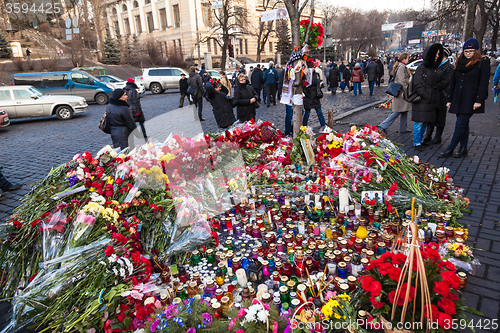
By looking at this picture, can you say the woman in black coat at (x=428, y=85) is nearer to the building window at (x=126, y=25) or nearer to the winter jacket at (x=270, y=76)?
the winter jacket at (x=270, y=76)

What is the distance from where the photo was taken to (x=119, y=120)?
594 cm

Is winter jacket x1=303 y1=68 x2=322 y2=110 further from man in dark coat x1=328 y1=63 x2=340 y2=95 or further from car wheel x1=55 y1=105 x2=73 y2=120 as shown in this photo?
car wheel x1=55 y1=105 x2=73 y2=120

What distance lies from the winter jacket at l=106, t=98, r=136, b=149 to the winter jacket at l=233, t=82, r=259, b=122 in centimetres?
233

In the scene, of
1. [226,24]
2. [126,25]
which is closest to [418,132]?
[226,24]

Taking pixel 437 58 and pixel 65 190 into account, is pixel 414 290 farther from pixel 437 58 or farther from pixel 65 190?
pixel 437 58

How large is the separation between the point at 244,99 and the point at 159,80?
1775 centimetres

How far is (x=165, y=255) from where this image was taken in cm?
325

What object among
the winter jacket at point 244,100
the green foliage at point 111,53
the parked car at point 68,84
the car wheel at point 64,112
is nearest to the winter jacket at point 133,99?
the winter jacket at point 244,100

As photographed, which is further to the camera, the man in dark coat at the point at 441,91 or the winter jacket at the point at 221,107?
the winter jacket at the point at 221,107

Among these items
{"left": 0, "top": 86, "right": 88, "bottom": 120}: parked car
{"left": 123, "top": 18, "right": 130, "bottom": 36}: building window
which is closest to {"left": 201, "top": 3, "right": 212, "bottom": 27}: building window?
{"left": 123, "top": 18, "right": 130, "bottom": 36}: building window

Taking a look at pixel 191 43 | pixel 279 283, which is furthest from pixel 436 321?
pixel 191 43

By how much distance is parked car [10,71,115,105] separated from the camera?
1753 centimetres

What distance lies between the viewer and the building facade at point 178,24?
42688 millimetres

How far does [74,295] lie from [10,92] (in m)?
13.6
